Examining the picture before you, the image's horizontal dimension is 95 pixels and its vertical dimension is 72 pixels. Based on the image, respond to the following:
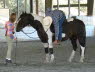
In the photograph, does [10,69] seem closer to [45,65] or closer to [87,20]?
[45,65]

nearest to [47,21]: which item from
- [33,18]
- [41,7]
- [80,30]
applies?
[33,18]

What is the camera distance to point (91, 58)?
15.3 meters

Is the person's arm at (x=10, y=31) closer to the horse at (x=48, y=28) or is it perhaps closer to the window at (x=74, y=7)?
the horse at (x=48, y=28)

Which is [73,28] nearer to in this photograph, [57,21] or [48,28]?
[57,21]

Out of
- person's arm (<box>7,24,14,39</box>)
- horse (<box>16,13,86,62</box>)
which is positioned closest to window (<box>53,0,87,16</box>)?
horse (<box>16,13,86,62</box>)

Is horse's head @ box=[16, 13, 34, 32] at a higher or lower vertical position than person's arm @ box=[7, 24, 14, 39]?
higher

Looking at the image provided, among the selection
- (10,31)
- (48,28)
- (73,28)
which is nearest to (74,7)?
(73,28)

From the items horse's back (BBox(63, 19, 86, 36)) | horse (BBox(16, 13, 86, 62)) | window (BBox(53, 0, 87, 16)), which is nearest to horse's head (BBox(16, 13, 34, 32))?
horse (BBox(16, 13, 86, 62))

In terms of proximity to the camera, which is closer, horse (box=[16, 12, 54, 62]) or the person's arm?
the person's arm

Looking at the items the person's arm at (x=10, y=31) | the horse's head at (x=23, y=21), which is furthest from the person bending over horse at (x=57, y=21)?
the person's arm at (x=10, y=31)

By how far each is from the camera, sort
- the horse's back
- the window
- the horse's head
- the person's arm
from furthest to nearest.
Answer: the window, the horse's back, the horse's head, the person's arm

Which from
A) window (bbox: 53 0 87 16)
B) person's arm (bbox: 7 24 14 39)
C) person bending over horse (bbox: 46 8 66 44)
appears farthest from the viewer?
window (bbox: 53 0 87 16)

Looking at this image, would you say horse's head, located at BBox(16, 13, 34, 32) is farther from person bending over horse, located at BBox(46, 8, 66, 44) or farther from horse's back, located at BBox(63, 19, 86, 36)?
horse's back, located at BBox(63, 19, 86, 36)

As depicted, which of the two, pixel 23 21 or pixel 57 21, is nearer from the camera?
pixel 23 21
